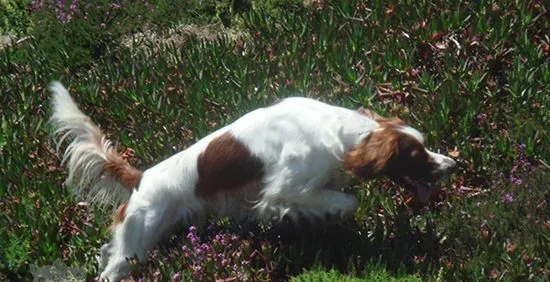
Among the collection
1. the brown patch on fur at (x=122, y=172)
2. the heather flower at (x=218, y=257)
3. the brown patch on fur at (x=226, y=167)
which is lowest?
the heather flower at (x=218, y=257)

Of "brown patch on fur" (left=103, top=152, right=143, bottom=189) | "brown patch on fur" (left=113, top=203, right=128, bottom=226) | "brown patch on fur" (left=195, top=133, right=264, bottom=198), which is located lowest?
"brown patch on fur" (left=113, top=203, right=128, bottom=226)

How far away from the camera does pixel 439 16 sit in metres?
8.02

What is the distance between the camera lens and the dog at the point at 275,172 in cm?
600

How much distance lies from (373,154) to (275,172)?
1.71 ft

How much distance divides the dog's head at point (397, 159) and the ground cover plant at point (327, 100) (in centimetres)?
31

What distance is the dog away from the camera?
600 cm

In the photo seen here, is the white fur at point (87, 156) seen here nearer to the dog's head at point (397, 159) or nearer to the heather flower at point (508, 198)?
the dog's head at point (397, 159)

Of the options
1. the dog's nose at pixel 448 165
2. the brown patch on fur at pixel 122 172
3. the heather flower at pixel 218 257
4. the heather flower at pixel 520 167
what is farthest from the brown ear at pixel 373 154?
the brown patch on fur at pixel 122 172

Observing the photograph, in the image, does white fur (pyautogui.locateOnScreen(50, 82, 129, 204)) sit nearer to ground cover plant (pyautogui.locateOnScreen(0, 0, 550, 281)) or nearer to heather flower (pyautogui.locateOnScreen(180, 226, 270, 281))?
ground cover plant (pyautogui.locateOnScreen(0, 0, 550, 281))

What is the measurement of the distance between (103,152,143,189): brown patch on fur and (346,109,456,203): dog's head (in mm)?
1267

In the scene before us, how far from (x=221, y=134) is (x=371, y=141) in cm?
82

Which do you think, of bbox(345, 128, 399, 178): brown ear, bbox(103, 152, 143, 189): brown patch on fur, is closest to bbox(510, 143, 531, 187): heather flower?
bbox(345, 128, 399, 178): brown ear

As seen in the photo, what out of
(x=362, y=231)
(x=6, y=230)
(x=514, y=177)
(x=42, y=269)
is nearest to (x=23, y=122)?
(x=6, y=230)

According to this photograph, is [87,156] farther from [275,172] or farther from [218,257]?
[275,172]
